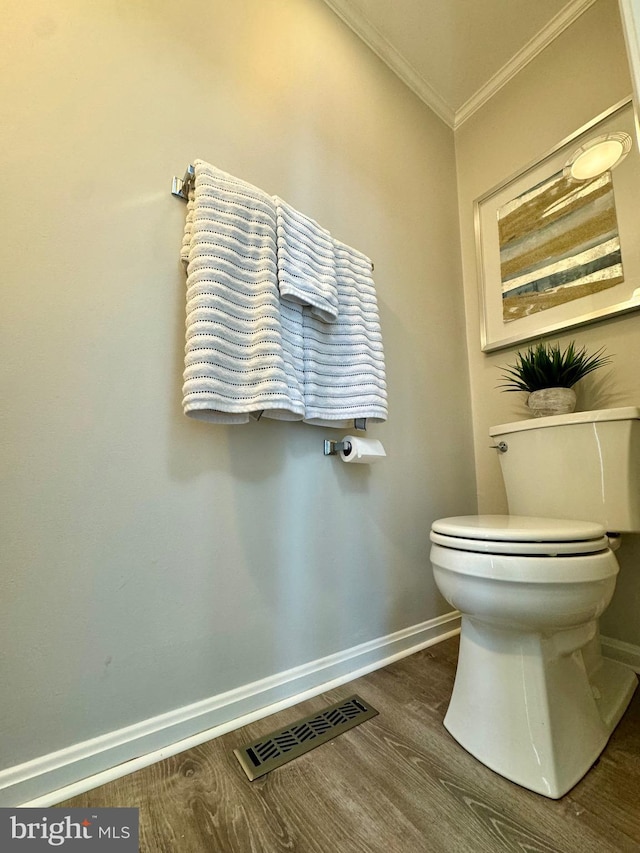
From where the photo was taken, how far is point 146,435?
2.69ft

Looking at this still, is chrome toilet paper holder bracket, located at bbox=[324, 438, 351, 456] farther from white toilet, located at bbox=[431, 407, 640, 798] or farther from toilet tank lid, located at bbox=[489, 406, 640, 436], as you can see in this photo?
toilet tank lid, located at bbox=[489, 406, 640, 436]

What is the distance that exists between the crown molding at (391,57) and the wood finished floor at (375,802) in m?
2.42

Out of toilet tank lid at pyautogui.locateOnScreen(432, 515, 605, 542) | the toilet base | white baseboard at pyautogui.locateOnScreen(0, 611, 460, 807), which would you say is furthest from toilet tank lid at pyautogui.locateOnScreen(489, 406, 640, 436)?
white baseboard at pyautogui.locateOnScreen(0, 611, 460, 807)

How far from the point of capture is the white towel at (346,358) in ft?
3.33

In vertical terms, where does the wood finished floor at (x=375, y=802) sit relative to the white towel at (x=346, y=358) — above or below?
below

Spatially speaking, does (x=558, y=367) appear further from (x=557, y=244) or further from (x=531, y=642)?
(x=531, y=642)

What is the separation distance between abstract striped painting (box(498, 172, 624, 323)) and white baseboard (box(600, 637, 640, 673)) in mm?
1160

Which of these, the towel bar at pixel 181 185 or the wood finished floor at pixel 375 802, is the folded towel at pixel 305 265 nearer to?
the towel bar at pixel 181 185

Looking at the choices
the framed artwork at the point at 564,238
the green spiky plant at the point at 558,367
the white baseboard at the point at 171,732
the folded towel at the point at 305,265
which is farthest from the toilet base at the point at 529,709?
the framed artwork at the point at 564,238

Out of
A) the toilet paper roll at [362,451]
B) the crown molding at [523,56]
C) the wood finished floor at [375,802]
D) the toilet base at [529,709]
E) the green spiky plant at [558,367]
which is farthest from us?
the crown molding at [523,56]

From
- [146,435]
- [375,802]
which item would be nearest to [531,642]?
Answer: [375,802]

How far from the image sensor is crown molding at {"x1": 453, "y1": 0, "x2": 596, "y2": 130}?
1437 mm

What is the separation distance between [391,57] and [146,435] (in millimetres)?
1946

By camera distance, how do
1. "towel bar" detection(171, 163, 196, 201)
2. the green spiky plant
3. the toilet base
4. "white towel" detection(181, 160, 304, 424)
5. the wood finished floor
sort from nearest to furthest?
the wood finished floor → the toilet base → "white towel" detection(181, 160, 304, 424) → "towel bar" detection(171, 163, 196, 201) → the green spiky plant
